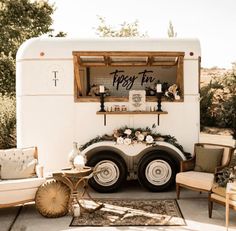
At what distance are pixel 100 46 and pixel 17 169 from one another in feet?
8.87

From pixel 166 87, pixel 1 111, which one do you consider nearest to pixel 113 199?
pixel 166 87

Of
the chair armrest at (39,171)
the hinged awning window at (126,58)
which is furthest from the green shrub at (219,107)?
the chair armrest at (39,171)

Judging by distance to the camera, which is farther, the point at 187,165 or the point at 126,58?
the point at 126,58

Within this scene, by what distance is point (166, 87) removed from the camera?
8.10m

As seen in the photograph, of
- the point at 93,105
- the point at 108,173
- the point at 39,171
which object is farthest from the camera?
the point at 93,105

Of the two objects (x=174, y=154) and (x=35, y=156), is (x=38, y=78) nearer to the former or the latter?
(x=35, y=156)

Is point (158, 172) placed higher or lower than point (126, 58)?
lower

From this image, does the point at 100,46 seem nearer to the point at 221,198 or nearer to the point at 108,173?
the point at 108,173

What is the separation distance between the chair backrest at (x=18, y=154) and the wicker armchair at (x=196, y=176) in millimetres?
2475

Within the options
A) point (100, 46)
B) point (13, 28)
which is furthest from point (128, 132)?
point (13, 28)

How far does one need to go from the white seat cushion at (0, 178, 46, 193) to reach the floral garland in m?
1.61

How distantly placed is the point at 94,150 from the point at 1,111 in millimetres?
5043

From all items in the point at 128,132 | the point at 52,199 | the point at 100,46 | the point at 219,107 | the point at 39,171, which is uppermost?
the point at 100,46

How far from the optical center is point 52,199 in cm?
574
